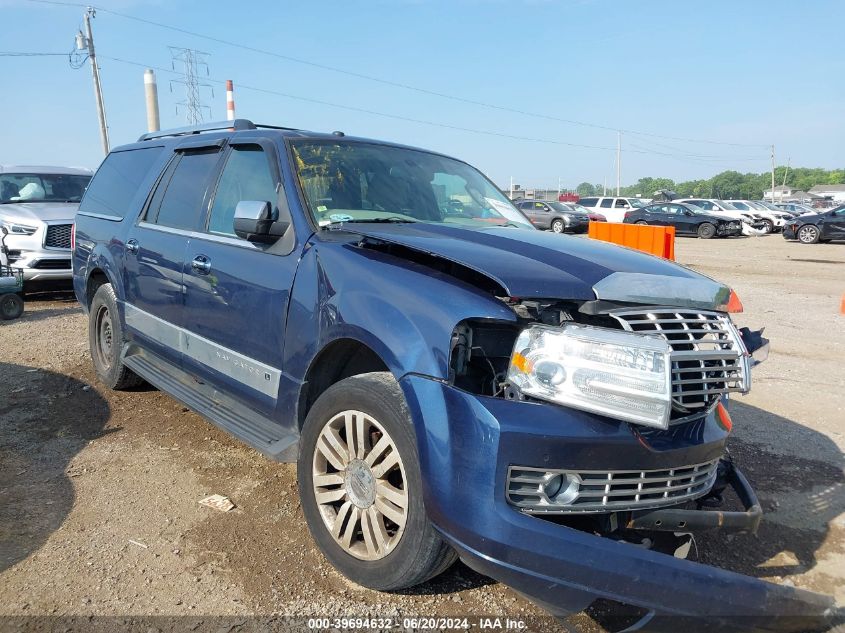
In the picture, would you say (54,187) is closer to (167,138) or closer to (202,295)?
(167,138)

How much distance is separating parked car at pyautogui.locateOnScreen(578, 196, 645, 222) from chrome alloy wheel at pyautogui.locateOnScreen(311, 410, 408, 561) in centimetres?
3128

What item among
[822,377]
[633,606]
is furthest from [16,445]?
[822,377]

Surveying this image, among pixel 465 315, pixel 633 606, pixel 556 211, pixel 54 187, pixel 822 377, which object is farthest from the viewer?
pixel 556 211

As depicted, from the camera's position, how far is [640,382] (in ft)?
7.27

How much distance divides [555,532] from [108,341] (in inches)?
177

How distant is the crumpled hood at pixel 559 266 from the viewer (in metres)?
2.44

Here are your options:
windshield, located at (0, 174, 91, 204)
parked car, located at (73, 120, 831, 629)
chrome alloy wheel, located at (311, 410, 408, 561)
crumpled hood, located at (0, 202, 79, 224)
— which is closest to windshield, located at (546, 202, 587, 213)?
windshield, located at (0, 174, 91, 204)

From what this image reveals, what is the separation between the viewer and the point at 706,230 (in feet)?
95.0

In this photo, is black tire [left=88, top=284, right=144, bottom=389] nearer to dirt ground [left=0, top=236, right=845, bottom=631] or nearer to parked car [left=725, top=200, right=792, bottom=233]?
dirt ground [left=0, top=236, right=845, bottom=631]

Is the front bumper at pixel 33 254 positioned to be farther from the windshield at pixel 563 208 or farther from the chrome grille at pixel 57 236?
the windshield at pixel 563 208

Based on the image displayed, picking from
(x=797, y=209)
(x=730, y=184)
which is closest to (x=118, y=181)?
(x=797, y=209)

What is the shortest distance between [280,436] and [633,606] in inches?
71.2

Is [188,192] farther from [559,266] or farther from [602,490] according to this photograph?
[602,490]

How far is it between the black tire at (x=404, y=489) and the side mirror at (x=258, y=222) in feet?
2.95
